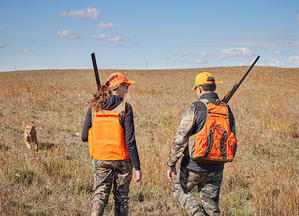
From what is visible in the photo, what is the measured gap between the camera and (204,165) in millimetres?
2590

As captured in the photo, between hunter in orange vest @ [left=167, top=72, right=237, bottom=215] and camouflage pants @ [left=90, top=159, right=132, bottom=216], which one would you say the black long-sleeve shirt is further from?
hunter in orange vest @ [left=167, top=72, right=237, bottom=215]

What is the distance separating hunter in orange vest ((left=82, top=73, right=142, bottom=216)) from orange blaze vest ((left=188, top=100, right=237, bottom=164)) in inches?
26.8

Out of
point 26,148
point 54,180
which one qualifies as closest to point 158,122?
point 26,148

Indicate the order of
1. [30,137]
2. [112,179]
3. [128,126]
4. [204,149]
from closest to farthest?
[204,149], [128,126], [112,179], [30,137]

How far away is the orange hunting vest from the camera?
256 centimetres

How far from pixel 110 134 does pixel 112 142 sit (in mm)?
92

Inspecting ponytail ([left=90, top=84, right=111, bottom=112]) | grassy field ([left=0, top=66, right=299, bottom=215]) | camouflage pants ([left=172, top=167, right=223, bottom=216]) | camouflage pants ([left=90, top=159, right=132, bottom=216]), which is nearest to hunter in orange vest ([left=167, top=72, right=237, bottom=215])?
camouflage pants ([left=172, top=167, right=223, bottom=216])

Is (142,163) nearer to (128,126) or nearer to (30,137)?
(128,126)

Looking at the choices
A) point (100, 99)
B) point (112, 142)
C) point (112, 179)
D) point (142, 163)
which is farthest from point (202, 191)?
point (142, 163)

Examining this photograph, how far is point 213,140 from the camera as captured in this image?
2521mm

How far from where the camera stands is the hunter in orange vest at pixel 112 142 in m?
2.57

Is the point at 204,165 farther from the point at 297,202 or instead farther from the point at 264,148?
the point at 264,148

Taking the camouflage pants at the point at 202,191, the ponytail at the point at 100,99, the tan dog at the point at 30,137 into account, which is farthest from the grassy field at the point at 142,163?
the ponytail at the point at 100,99

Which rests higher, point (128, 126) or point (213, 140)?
point (128, 126)
